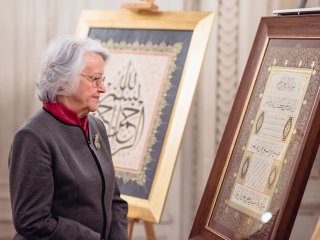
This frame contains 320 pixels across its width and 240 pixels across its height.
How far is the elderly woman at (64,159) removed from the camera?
202cm

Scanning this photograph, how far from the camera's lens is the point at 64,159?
2098 mm

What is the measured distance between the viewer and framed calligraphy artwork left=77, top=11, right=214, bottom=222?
2836 mm

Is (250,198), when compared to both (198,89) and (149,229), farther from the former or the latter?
(198,89)

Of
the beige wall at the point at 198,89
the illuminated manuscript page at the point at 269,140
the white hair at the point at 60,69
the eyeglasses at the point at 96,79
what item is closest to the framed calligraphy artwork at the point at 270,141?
the illuminated manuscript page at the point at 269,140

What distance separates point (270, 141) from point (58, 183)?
0.77 metres

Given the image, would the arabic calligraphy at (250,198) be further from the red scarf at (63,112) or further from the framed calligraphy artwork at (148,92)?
the red scarf at (63,112)

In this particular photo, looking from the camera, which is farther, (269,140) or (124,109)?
(124,109)

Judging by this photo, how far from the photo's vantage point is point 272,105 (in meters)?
2.33

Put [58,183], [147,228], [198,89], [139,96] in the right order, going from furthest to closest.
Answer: [198,89] → [139,96] → [147,228] → [58,183]

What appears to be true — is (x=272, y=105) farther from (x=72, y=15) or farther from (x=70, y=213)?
(x=72, y=15)

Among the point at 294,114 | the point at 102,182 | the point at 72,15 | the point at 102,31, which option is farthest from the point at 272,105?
the point at 72,15

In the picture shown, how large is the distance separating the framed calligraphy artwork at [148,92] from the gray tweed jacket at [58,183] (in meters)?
0.56

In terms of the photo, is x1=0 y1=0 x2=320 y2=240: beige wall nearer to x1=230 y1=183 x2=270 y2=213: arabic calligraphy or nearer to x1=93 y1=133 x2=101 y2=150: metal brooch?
x1=230 y1=183 x2=270 y2=213: arabic calligraphy

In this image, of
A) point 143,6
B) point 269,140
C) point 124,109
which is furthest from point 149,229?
point 143,6
